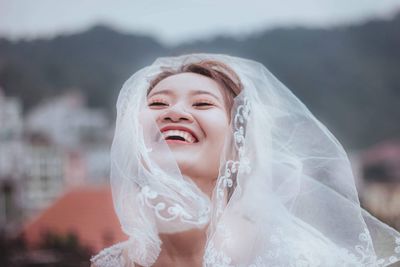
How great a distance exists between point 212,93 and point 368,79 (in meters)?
0.91

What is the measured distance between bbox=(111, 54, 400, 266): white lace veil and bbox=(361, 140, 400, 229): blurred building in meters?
0.54

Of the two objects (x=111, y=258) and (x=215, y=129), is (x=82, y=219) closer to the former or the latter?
Result: (x=111, y=258)

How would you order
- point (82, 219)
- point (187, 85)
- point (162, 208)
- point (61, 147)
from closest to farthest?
point (162, 208)
point (187, 85)
point (82, 219)
point (61, 147)

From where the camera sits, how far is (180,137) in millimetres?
1154

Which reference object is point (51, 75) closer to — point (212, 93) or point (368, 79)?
point (212, 93)

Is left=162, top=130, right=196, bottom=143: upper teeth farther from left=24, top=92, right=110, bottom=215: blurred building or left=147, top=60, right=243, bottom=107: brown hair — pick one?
left=24, top=92, right=110, bottom=215: blurred building

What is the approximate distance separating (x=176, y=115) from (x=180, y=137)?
0.16 ft

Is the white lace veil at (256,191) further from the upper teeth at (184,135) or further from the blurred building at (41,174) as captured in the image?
the blurred building at (41,174)

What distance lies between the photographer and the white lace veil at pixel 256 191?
1.11 metres

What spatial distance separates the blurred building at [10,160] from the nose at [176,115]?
0.98 meters

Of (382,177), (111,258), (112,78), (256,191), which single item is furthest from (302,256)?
(112,78)

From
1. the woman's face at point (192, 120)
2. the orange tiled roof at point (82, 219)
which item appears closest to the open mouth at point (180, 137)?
the woman's face at point (192, 120)

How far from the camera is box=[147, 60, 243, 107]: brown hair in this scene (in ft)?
4.02

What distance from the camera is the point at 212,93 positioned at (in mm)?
1197
